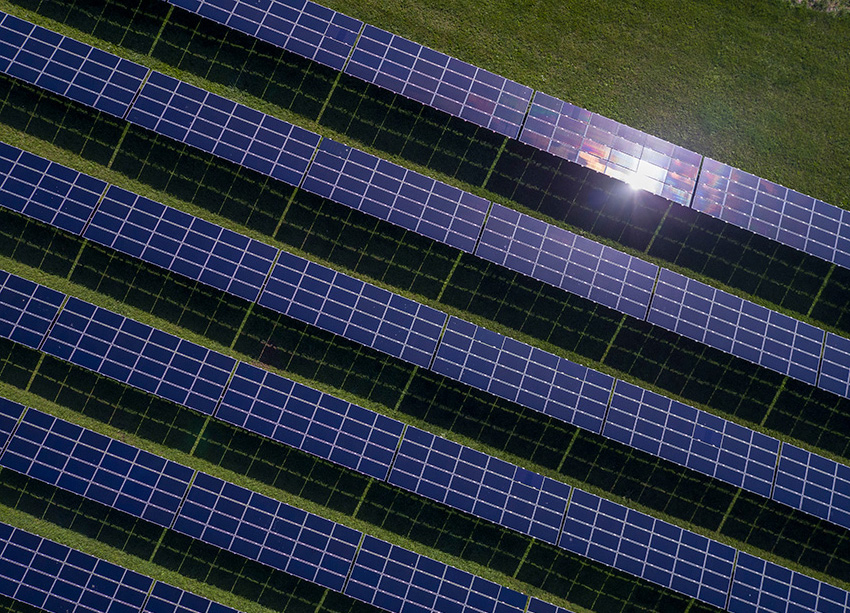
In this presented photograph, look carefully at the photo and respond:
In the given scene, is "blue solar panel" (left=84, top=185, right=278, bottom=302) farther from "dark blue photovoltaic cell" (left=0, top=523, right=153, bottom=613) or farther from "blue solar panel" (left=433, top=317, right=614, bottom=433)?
"dark blue photovoltaic cell" (left=0, top=523, right=153, bottom=613)

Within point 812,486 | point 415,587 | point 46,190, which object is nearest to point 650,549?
point 812,486

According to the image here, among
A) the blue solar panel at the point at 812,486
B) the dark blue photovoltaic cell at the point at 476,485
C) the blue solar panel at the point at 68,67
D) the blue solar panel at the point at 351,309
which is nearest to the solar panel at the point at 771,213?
the blue solar panel at the point at 812,486

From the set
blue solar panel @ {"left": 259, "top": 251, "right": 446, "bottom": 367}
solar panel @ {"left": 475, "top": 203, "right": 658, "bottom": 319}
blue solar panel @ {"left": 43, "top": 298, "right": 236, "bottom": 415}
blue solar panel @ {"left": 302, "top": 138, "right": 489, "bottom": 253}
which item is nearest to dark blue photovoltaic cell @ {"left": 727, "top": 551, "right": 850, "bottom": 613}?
solar panel @ {"left": 475, "top": 203, "right": 658, "bottom": 319}

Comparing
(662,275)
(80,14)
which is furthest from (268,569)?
(80,14)

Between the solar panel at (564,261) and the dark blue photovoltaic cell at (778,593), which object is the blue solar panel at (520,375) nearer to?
the solar panel at (564,261)

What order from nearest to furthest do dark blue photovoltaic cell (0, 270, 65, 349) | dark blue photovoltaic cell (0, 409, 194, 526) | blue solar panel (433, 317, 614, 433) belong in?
dark blue photovoltaic cell (0, 409, 194, 526) → dark blue photovoltaic cell (0, 270, 65, 349) → blue solar panel (433, 317, 614, 433)

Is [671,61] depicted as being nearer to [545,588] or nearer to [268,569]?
[545,588]
